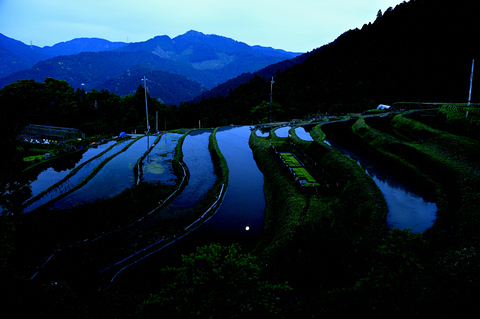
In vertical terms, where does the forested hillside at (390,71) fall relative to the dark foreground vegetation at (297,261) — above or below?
above

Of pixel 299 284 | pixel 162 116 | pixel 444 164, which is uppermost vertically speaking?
pixel 162 116

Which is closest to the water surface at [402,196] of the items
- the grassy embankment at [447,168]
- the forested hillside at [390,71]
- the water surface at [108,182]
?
the grassy embankment at [447,168]

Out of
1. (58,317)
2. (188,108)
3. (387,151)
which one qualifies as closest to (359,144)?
(387,151)

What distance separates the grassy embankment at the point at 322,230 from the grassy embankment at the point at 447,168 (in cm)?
384

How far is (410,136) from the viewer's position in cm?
3838

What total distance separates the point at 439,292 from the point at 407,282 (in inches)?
35.7

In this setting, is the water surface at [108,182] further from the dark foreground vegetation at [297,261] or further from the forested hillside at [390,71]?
the forested hillside at [390,71]

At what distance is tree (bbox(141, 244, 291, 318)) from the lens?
25.2ft

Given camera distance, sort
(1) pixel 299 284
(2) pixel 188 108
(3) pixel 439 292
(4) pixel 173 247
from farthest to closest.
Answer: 1. (2) pixel 188 108
2. (4) pixel 173 247
3. (1) pixel 299 284
4. (3) pixel 439 292

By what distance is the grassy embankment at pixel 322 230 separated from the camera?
1202 centimetres

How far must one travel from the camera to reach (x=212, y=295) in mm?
8000

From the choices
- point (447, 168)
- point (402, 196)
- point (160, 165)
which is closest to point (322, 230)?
point (402, 196)

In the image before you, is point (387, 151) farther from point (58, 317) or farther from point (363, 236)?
point (58, 317)

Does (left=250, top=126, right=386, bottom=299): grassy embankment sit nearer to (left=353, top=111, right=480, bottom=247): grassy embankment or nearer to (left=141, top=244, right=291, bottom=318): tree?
(left=141, top=244, right=291, bottom=318): tree
